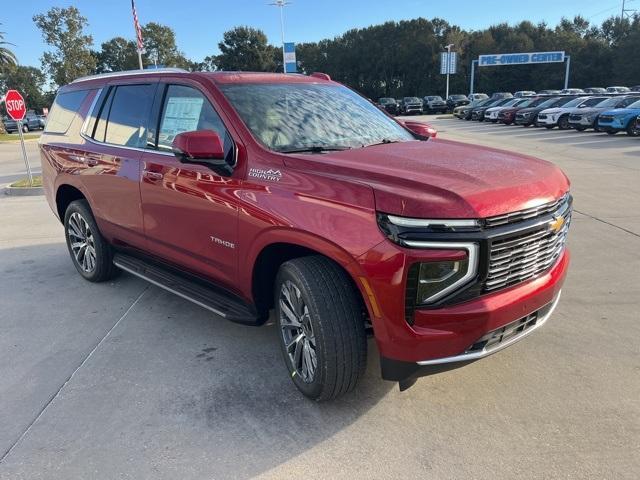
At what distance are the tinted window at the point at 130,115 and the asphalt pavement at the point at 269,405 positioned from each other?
1500 millimetres

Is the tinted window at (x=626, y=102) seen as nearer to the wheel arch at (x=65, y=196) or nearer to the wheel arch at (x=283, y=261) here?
the wheel arch at (x=65, y=196)

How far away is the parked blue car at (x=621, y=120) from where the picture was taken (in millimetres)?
19453

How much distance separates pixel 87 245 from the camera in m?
5.23

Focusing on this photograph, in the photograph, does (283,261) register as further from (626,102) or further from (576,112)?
(576,112)

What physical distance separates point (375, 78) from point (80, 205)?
283 feet

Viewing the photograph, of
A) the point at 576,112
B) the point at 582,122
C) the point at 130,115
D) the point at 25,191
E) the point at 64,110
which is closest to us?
the point at 130,115

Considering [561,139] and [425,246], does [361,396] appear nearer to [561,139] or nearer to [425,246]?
[425,246]

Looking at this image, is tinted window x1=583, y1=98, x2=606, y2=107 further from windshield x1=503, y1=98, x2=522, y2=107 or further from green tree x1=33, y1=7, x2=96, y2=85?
green tree x1=33, y1=7, x2=96, y2=85

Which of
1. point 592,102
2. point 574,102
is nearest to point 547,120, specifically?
point 574,102

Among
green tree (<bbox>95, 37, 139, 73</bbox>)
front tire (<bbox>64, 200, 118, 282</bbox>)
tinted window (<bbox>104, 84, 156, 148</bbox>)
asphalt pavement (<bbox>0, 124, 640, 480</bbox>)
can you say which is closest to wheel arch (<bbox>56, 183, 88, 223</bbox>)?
front tire (<bbox>64, 200, 118, 282</bbox>)

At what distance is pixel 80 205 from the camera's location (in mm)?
5133

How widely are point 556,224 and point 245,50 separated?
8659 centimetres

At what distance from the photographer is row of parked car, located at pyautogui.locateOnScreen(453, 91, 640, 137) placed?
20.0 meters

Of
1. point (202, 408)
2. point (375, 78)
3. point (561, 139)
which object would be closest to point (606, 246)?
point (202, 408)
